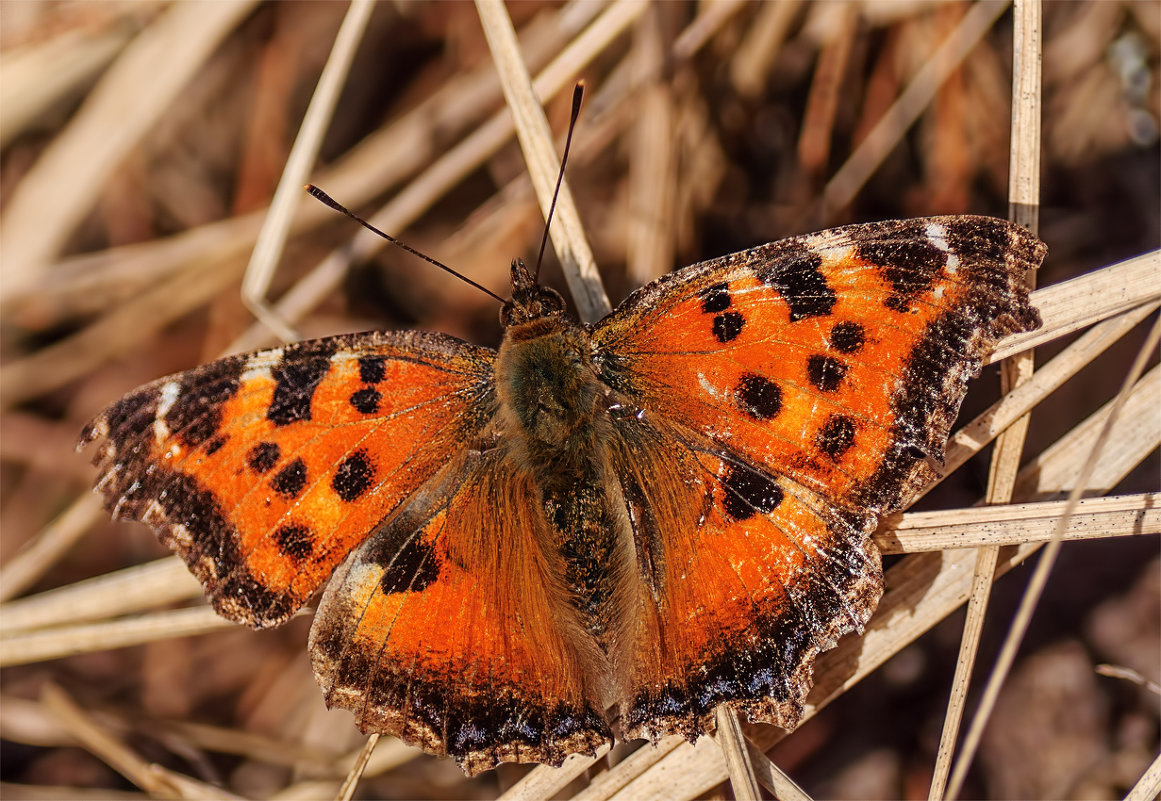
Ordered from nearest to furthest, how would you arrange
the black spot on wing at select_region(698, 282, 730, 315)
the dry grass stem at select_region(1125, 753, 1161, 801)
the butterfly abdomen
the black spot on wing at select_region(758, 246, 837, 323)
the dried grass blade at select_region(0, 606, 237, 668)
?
the dry grass stem at select_region(1125, 753, 1161, 801) < the black spot on wing at select_region(758, 246, 837, 323) < the black spot on wing at select_region(698, 282, 730, 315) < the butterfly abdomen < the dried grass blade at select_region(0, 606, 237, 668)

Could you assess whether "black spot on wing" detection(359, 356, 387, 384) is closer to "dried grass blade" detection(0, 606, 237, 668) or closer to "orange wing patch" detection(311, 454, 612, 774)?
"orange wing patch" detection(311, 454, 612, 774)

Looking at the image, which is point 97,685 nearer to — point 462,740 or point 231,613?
point 231,613

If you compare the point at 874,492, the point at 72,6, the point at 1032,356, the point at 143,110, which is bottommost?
the point at 874,492

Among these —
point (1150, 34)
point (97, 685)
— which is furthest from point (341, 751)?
point (1150, 34)

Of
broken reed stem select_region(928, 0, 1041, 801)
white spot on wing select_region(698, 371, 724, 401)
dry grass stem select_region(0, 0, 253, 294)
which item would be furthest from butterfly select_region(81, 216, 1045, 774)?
dry grass stem select_region(0, 0, 253, 294)

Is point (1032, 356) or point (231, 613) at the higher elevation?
point (1032, 356)

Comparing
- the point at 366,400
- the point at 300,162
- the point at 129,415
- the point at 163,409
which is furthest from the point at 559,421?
the point at 300,162

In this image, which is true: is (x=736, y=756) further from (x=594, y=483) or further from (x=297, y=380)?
(x=297, y=380)

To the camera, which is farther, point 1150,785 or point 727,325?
point 727,325
